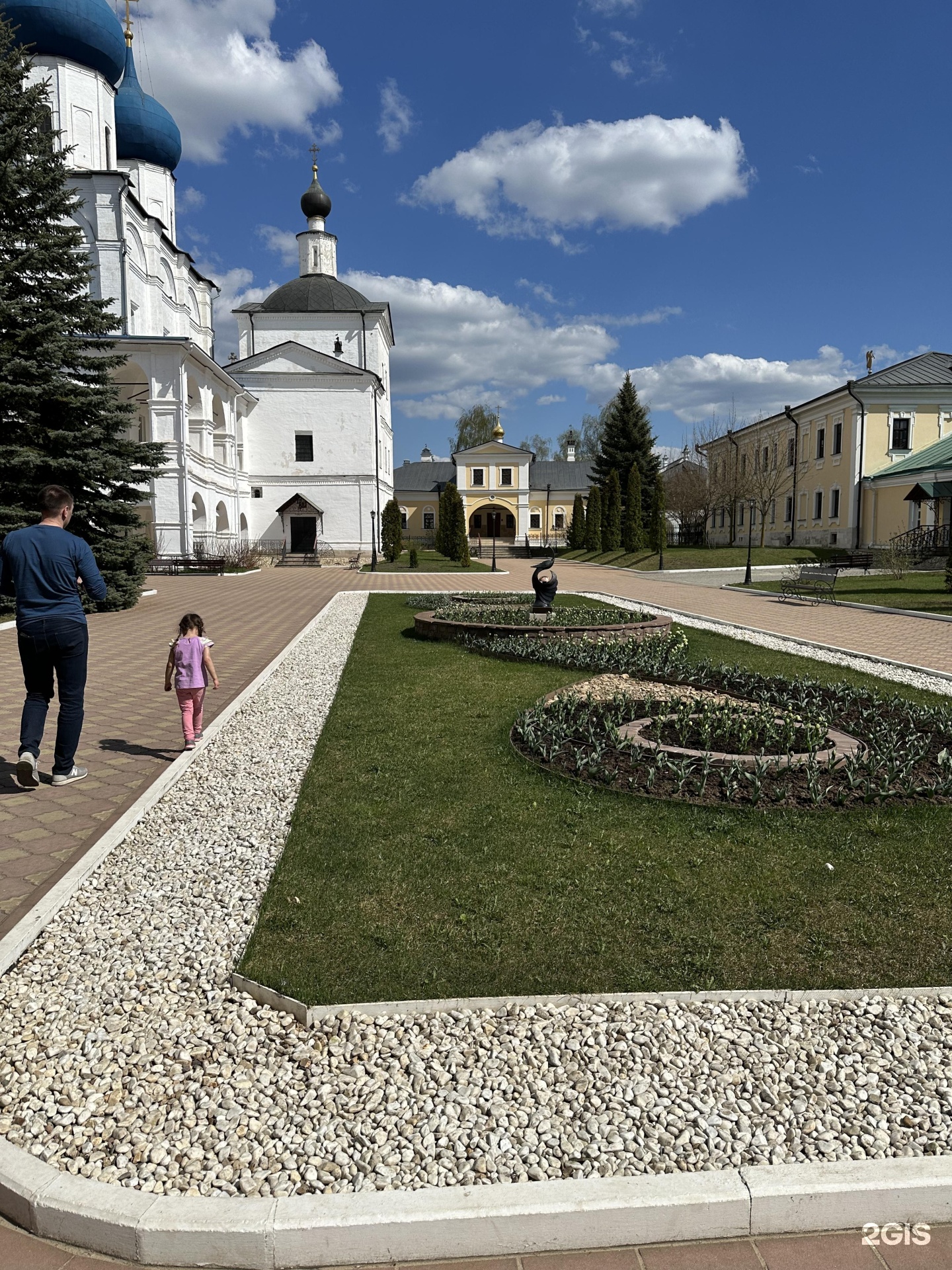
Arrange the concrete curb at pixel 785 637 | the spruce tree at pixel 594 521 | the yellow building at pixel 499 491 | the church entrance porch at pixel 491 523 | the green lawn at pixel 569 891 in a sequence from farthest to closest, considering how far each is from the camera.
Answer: the church entrance porch at pixel 491 523 < the yellow building at pixel 499 491 < the spruce tree at pixel 594 521 < the concrete curb at pixel 785 637 < the green lawn at pixel 569 891

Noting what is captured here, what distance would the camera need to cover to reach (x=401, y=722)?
7.20 meters

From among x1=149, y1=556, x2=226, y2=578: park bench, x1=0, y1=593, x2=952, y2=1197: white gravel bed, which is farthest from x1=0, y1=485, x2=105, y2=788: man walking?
x1=149, y1=556, x2=226, y2=578: park bench

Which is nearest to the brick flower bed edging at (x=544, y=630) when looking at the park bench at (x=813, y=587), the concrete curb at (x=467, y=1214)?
the park bench at (x=813, y=587)

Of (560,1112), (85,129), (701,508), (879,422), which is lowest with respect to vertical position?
(560,1112)

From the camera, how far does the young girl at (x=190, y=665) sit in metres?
6.20

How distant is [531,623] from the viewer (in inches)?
467

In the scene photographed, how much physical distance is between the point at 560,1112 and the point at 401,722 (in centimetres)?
486

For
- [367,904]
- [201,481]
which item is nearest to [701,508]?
[201,481]

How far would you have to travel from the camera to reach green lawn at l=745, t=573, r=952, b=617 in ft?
59.1

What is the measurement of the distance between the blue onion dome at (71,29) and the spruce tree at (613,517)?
97.0ft

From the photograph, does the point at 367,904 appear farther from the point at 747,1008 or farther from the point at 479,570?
the point at 479,570

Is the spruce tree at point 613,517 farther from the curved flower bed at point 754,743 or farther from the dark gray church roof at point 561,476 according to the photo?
the curved flower bed at point 754,743

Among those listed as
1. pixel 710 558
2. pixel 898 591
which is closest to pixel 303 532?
pixel 710 558

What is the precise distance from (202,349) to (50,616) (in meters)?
35.4
